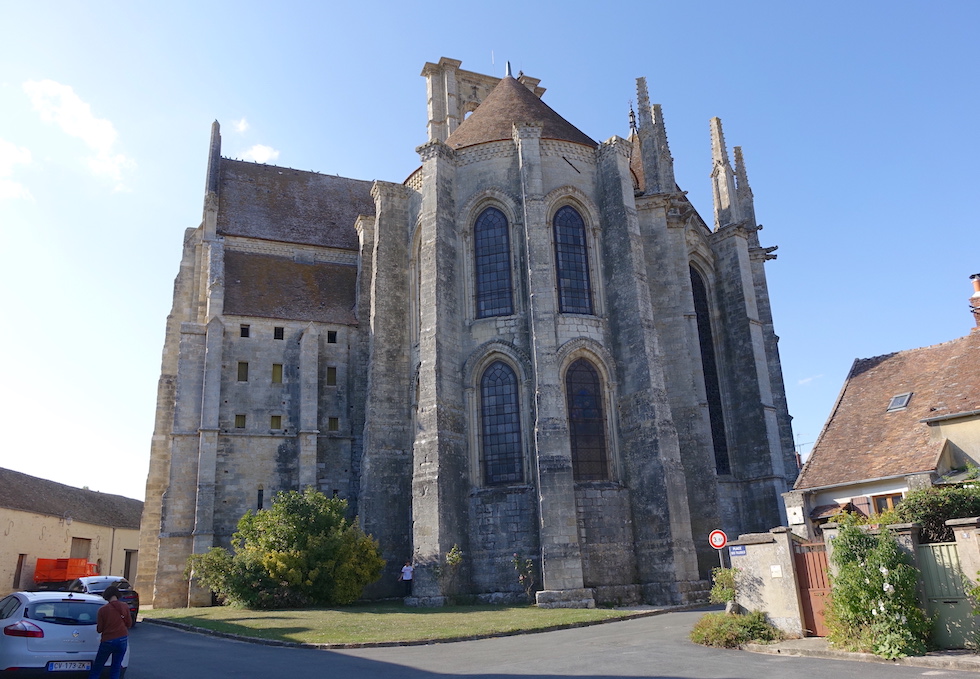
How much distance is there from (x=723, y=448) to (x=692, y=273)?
6.77m

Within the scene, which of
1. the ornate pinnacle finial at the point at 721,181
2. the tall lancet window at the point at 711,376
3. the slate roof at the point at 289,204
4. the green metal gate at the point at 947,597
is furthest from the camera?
the slate roof at the point at 289,204

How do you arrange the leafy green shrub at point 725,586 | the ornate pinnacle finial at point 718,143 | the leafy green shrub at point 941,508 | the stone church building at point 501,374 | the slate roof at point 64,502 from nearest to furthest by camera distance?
the leafy green shrub at point 941,508 → the leafy green shrub at point 725,586 → the stone church building at point 501,374 → the ornate pinnacle finial at point 718,143 → the slate roof at point 64,502

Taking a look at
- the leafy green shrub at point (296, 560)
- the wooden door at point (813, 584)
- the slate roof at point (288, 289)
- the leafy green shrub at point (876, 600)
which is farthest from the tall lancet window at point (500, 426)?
the leafy green shrub at point (876, 600)

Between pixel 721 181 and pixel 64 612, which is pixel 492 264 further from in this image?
pixel 64 612

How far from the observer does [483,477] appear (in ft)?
70.8

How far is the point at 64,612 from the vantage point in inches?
383

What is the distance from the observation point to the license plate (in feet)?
30.5

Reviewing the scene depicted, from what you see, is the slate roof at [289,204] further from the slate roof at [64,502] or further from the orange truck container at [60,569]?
the orange truck container at [60,569]

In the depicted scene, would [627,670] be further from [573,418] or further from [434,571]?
[573,418]

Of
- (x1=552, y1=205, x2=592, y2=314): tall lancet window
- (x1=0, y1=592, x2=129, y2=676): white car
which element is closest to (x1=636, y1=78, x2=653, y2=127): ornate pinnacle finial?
(x1=552, y1=205, x2=592, y2=314): tall lancet window

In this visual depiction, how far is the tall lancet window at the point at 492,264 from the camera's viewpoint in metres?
23.0

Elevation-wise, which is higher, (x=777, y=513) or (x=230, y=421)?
(x=230, y=421)

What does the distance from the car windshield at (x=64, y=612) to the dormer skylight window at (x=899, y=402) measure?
17519 millimetres

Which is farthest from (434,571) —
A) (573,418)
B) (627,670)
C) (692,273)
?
(692,273)
